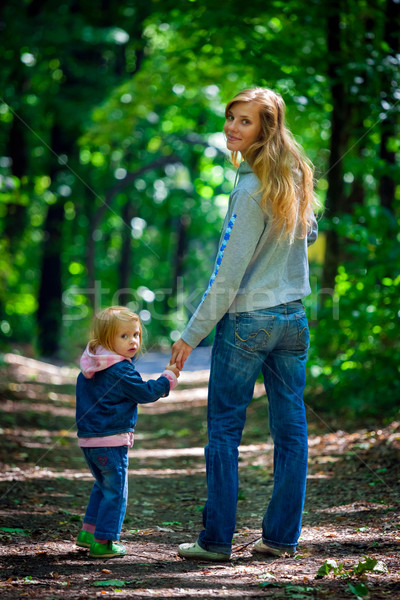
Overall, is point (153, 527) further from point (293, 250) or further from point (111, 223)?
point (111, 223)

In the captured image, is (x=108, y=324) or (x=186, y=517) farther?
(x=186, y=517)

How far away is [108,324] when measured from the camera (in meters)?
3.38

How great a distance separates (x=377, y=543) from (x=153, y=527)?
1364 millimetres

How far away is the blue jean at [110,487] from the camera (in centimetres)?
330

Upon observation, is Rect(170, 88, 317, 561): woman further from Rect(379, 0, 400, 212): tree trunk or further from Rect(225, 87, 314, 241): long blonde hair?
Rect(379, 0, 400, 212): tree trunk

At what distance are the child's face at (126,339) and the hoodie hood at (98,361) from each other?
31mm

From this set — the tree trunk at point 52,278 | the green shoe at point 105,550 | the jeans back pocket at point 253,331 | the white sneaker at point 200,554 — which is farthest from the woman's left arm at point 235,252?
the tree trunk at point 52,278

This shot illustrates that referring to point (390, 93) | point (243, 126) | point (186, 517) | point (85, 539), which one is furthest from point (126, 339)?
point (390, 93)

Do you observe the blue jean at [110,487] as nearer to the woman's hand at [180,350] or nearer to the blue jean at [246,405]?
the blue jean at [246,405]

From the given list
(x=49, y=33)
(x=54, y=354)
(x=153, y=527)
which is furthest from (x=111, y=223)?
(x=153, y=527)

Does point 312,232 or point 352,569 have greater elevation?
point 312,232

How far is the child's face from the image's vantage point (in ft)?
11.1

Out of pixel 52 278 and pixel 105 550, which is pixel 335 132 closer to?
pixel 105 550

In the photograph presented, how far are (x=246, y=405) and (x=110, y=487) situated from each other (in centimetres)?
79
